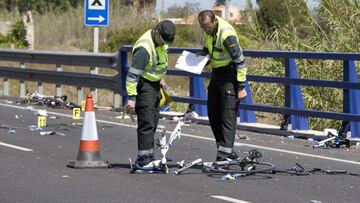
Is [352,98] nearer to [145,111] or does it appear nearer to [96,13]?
[145,111]

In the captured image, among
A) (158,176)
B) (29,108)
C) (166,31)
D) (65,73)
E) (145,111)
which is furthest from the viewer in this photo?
(65,73)

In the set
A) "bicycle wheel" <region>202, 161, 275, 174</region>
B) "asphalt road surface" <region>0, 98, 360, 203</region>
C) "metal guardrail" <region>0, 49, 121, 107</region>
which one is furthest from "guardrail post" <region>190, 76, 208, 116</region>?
"bicycle wheel" <region>202, 161, 275, 174</region>

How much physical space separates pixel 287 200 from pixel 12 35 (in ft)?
124

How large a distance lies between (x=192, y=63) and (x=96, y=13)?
33.0 ft

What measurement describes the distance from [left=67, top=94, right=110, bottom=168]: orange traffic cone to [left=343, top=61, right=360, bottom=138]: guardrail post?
418cm

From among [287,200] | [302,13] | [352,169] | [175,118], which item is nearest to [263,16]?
[302,13]

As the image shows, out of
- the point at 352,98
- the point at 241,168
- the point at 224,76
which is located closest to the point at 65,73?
the point at 352,98

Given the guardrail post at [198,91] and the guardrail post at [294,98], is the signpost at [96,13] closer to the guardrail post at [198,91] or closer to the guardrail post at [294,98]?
the guardrail post at [198,91]

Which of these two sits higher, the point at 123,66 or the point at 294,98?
the point at 123,66

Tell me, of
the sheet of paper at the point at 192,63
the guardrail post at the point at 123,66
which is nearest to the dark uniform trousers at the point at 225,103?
the sheet of paper at the point at 192,63

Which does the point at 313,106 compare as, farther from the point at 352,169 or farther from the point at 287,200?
the point at 287,200

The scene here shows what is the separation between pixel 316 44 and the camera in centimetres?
1745

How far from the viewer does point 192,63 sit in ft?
35.5

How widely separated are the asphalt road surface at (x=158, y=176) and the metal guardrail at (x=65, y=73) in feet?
13.3
